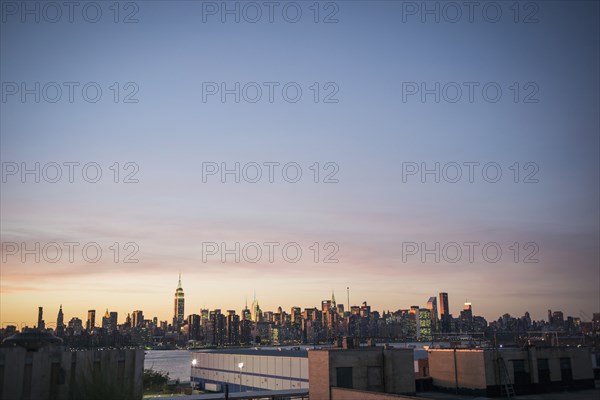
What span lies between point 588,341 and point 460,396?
198 feet

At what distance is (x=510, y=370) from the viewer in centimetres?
5359

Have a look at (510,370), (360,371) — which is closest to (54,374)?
(360,371)

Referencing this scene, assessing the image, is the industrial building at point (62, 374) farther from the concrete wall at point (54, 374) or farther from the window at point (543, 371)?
the window at point (543, 371)

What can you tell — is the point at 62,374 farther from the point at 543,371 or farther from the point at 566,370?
the point at 566,370

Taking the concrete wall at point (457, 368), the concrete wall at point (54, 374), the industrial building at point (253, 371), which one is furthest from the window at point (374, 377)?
the concrete wall at point (54, 374)

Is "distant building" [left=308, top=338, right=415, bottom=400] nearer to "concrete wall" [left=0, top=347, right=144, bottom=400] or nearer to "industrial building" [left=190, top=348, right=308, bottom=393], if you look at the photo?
"industrial building" [left=190, top=348, right=308, bottom=393]

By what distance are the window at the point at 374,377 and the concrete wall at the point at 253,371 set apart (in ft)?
91.8

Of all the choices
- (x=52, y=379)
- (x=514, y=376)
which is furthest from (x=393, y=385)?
(x=52, y=379)

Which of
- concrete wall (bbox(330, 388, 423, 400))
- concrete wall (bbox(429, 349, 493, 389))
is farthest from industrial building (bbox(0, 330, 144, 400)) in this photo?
concrete wall (bbox(429, 349, 493, 389))

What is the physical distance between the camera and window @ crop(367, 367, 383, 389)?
4912 cm

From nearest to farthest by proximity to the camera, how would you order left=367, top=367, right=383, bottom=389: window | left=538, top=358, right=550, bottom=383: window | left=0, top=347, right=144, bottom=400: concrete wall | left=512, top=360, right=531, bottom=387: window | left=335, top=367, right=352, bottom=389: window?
left=0, top=347, right=144, bottom=400: concrete wall, left=335, top=367, right=352, bottom=389: window, left=367, top=367, right=383, bottom=389: window, left=512, top=360, right=531, bottom=387: window, left=538, top=358, right=550, bottom=383: window

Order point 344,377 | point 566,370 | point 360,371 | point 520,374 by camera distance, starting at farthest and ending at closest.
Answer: point 566,370 → point 520,374 → point 360,371 → point 344,377

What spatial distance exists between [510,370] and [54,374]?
42.6m

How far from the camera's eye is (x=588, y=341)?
327 ft
